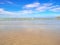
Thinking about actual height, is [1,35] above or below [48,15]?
below

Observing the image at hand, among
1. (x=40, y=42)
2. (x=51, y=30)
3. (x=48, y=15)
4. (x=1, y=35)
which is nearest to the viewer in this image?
(x=40, y=42)

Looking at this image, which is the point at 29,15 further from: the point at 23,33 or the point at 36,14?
the point at 23,33

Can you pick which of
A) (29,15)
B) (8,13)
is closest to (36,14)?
(29,15)

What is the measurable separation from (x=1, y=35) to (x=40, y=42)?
503mm

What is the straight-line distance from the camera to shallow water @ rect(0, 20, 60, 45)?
1.08 metres

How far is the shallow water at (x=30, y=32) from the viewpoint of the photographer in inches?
42.6

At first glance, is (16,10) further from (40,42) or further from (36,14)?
(40,42)

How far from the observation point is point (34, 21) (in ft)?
4.61

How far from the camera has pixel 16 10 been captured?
1387 millimetres

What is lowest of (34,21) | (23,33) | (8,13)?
(23,33)

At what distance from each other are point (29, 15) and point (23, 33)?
0.94 ft

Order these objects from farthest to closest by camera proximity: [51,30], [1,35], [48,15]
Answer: [48,15] < [51,30] < [1,35]

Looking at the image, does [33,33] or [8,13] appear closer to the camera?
[33,33]

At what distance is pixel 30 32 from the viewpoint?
1271 mm
